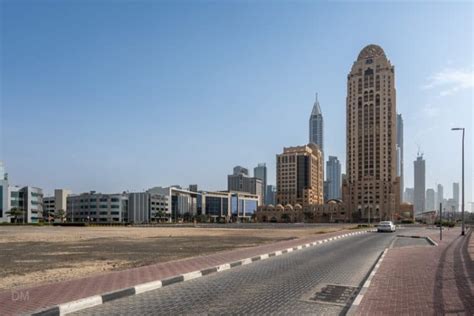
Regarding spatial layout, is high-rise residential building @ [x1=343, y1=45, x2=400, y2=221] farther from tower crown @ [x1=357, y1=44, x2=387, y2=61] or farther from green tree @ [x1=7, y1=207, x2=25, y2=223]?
green tree @ [x1=7, y1=207, x2=25, y2=223]

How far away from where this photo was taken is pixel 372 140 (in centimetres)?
16575

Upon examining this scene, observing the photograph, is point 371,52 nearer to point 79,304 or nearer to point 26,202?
point 26,202

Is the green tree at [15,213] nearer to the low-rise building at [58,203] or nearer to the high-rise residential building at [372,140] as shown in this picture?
the low-rise building at [58,203]

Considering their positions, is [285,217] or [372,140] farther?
[285,217]

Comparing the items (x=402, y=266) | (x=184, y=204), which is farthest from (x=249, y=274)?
(x=184, y=204)

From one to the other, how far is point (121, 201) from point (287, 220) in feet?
199

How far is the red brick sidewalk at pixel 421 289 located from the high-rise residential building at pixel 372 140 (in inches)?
5889

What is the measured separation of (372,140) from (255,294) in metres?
163

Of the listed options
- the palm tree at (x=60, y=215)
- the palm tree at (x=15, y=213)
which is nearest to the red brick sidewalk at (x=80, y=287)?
the palm tree at (x=15, y=213)

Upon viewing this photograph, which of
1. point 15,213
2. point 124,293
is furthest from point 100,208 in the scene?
point 124,293

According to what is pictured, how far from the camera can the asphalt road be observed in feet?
27.5

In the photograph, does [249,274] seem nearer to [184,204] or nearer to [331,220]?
[331,220]

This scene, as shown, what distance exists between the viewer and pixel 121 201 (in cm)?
16225

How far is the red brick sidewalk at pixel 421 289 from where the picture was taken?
813 cm
